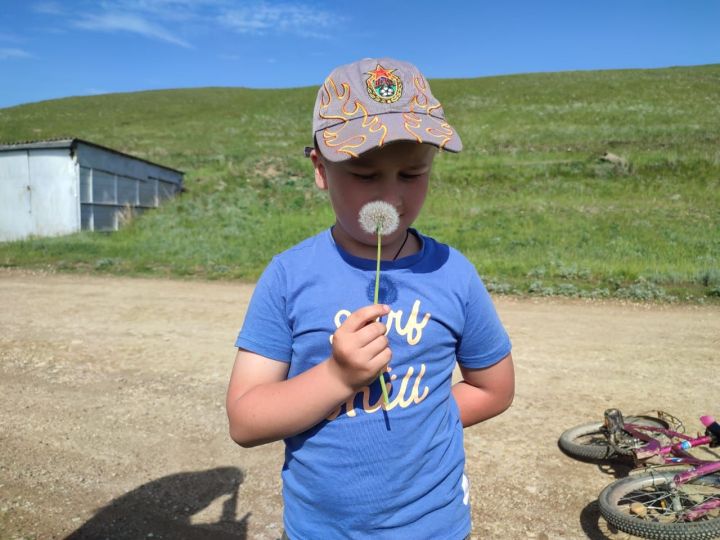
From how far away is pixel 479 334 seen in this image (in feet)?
6.13

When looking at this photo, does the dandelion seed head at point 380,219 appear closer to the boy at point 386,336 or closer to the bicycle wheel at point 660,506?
the boy at point 386,336

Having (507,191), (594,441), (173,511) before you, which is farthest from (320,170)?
(507,191)

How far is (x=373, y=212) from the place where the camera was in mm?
1623

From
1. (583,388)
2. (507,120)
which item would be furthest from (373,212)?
(507,120)

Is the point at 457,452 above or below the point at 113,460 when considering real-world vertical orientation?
above

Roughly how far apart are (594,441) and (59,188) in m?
20.7

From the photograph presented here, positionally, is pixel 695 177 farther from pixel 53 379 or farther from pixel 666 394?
pixel 53 379

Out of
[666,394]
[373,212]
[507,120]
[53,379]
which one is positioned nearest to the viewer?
[373,212]

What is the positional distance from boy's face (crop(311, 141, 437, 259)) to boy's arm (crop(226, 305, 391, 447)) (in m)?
0.38

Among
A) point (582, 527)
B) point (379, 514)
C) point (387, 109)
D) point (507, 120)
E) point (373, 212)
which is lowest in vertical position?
point (582, 527)

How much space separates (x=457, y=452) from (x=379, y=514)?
322 mm

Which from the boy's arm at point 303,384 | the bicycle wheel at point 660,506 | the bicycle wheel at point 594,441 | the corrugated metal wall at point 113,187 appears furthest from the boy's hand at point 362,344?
the corrugated metal wall at point 113,187

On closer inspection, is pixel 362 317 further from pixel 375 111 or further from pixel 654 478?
pixel 654 478

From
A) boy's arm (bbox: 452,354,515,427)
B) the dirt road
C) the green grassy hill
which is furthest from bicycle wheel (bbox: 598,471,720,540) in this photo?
the green grassy hill
